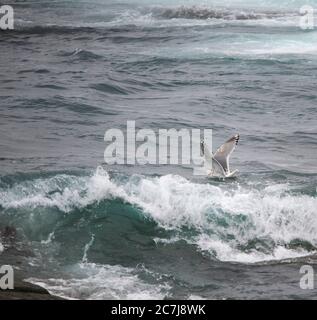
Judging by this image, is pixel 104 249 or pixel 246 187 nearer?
pixel 104 249

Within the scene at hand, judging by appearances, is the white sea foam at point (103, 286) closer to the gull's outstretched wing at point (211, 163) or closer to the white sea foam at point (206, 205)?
the white sea foam at point (206, 205)

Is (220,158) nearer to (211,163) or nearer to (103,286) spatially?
(211,163)

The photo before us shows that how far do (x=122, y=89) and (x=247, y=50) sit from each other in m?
6.54

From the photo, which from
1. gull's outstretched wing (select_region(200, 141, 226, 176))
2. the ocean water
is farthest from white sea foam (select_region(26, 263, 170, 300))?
gull's outstretched wing (select_region(200, 141, 226, 176))

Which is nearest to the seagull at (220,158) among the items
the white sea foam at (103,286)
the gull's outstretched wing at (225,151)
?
the gull's outstretched wing at (225,151)

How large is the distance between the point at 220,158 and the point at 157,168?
6.84 ft

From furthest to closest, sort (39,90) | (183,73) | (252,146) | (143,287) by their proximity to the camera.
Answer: (183,73)
(39,90)
(252,146)
(143,287)

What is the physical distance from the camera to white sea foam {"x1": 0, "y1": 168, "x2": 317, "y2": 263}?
41.2ft

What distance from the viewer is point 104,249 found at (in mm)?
12047

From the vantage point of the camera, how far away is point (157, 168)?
49.9 feet

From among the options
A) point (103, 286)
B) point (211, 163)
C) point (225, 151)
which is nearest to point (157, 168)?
point (211, 163)

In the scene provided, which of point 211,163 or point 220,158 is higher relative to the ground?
point 220,158
